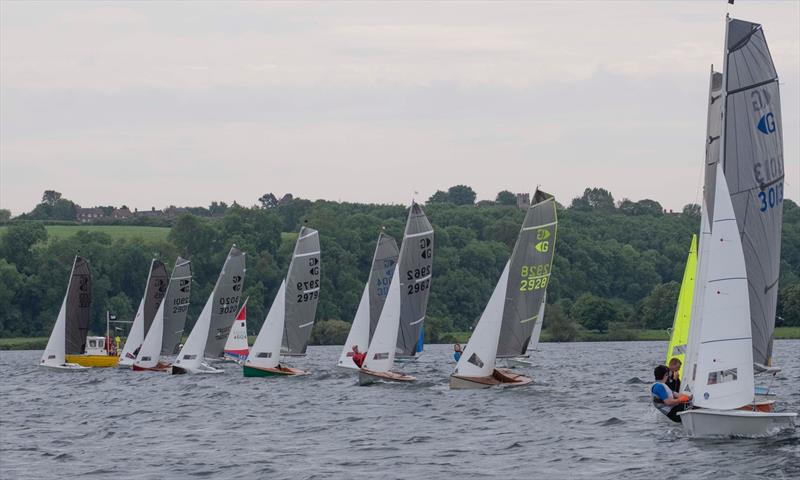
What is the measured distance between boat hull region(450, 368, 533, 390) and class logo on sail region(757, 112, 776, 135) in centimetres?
1453

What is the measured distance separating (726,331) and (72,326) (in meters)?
42.6

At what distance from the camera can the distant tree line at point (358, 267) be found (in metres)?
113

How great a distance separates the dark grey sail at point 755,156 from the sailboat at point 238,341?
3470 cm

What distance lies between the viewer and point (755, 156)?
2658 centimetres

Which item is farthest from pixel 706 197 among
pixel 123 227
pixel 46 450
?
pixel 123 227

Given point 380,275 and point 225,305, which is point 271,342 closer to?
point 380,275

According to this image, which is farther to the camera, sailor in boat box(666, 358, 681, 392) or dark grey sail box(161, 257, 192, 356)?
dark grey sail box(161, 257, 192, 356)

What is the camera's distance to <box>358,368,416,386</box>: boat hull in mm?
42719

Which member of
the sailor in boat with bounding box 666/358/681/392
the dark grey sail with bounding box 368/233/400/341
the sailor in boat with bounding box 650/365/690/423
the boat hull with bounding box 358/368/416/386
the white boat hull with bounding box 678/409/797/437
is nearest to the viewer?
the white boat hull with bounding box 678/409/797/437

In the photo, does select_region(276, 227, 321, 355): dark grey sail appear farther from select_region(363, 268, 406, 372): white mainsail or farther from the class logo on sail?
the class logo on sail

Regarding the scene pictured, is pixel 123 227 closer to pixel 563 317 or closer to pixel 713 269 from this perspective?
pixel 563 317

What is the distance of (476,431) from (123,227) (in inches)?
5393

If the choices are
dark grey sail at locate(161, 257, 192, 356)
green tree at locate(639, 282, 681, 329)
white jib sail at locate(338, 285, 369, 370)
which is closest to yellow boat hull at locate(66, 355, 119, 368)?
dark grey sail at locate(161, 257, 192, 356)

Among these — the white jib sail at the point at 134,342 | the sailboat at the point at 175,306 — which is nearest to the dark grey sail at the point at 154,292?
the sailboat at the point at 175,306
